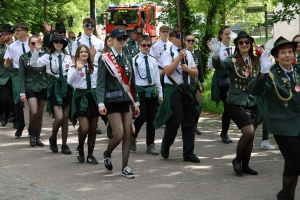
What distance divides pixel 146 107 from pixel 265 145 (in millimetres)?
2056

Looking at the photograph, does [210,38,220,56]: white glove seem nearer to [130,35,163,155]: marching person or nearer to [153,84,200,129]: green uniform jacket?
[153,84,200,129]: green uniform jacket

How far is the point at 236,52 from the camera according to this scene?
30.5ft

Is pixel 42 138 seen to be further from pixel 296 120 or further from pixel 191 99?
pixel 296 120

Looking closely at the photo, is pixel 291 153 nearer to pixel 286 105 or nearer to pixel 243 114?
pixel 286 105

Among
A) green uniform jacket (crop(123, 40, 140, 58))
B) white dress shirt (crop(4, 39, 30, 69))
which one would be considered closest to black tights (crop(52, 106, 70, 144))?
green uniform jacket (crop(123, 40, 140, 58))

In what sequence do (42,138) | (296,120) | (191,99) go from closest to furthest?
(296,120), (191,99), (42,138)

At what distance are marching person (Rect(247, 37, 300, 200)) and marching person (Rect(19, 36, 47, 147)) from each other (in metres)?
5.80

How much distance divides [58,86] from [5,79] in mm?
3984

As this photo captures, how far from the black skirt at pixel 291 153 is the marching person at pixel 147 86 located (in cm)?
434

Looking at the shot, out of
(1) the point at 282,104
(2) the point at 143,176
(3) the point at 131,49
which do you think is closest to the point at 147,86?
(2) the point at 143,176

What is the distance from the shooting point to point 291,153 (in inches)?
276

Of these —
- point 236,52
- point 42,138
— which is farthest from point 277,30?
point 236,52

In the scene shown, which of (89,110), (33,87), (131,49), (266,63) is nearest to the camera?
(266,63)

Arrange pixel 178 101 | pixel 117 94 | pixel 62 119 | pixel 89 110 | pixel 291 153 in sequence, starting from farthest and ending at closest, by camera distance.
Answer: pixel 62 119 → pixel 89 110 → pixel 178 101 → pixel 117 94 → pixel 291 153
